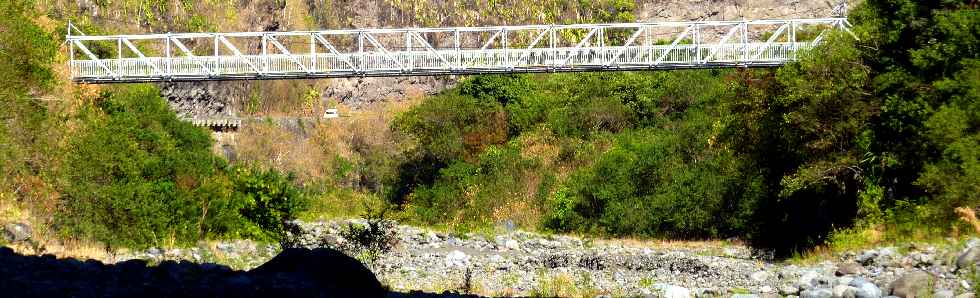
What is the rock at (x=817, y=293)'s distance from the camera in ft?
57.6

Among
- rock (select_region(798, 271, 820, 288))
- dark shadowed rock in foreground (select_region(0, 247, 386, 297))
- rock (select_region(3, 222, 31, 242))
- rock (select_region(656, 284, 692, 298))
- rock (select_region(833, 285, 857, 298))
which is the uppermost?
dark shadowed rock in foreground (select_region(0, 247, 386, 297))

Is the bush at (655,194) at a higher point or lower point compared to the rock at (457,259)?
higher

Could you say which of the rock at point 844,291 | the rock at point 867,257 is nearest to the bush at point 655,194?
the rock at point 867,257

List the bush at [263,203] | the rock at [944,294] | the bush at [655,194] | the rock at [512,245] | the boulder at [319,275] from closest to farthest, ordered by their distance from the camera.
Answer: the boulder at [319,275] → the rock at [944,294] → the bush at [263,203] → the rock at [512,245] → the bush at [655,194]

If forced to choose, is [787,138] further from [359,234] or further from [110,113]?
[110,113]

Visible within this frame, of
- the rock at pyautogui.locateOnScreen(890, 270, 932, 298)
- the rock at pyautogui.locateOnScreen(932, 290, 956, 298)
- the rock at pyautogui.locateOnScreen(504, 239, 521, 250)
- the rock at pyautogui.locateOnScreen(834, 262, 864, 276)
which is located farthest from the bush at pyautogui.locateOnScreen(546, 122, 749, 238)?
the rock at pyautogui.locateOnScreen(932, 290, 956, 298)

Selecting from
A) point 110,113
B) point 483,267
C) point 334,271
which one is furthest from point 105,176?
point 334,271

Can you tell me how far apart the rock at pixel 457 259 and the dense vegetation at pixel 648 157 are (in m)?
6.25

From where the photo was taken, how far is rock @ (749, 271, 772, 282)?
23141 millimetres

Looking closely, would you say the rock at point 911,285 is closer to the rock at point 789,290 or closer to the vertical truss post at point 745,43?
the rock at point 789,290

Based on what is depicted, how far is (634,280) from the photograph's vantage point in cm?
2362

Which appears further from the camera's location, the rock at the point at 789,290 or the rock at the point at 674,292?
the rock at the point at 789,290

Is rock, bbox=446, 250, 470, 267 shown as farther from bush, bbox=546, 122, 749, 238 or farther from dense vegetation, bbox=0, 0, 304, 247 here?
bush, bbox=546, 122, 749, 238

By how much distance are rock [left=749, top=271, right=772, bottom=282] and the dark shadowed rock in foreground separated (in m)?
11.3
